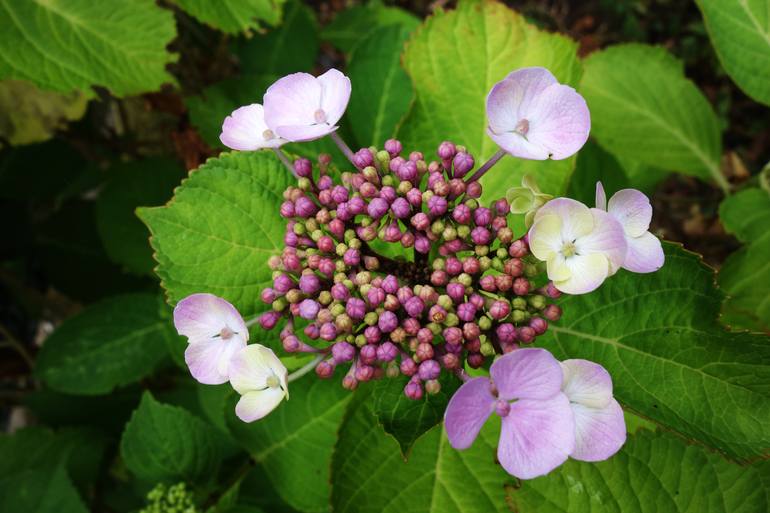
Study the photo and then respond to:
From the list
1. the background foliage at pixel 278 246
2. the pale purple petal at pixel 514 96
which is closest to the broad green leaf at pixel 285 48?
the background foliage at pixel 278 246

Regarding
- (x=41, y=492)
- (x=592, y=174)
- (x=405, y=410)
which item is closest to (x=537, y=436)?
(x=405, y=410)

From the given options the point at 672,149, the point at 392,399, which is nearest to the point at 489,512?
the point at 392,399

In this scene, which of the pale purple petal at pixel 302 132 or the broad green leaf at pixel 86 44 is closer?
the pale purple petal at pixel 302 132

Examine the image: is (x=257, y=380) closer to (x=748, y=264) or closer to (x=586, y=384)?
(x=586, y=384)

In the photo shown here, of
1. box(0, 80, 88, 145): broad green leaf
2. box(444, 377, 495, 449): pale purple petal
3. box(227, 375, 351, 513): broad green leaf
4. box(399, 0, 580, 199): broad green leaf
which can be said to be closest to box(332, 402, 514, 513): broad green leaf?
box(227, 375, 351, 513): broad green leaf

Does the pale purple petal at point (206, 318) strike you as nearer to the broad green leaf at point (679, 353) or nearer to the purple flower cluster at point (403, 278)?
the purple flower cluster at point (403, 278)

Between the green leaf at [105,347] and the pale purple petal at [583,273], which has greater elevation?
Result: the pale purple petal at [583,273]

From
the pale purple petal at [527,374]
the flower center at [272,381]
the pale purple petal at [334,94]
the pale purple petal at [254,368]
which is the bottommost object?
the flower center at [272,381]

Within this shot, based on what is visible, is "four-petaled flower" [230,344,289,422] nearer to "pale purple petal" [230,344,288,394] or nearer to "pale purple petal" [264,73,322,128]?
"pale purple petal" [230,344,288,394]
